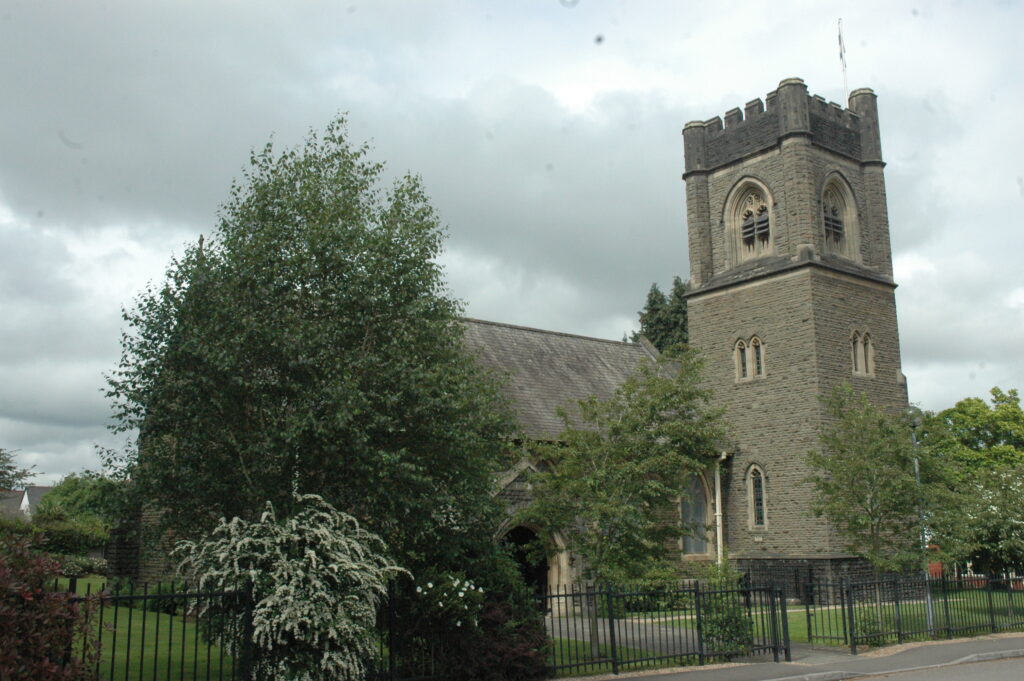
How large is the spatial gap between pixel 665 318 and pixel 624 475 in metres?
37.0

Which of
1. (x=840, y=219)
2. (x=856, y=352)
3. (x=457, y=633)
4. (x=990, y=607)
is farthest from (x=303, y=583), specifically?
(x=840, y=219)

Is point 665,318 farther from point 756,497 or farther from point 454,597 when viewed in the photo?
point 454,597

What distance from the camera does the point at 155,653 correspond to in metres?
10.5

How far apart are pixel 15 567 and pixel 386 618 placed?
192 inches

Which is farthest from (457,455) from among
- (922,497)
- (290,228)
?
(922,497)

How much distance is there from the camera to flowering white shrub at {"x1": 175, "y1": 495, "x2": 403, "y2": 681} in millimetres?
10516

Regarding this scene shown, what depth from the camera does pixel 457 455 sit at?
11.9 meters

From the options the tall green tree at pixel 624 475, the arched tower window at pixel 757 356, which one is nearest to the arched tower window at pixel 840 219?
the arched tower window at pixel 757 356

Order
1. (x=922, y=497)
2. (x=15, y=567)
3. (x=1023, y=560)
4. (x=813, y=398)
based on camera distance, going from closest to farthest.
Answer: (x=15, y=567) < (x=922, y=497) < (x=1023, y=560) < (x=813, y=398)

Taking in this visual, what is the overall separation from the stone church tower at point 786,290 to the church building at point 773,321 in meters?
0.05

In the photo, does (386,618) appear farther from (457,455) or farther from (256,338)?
(256,338)

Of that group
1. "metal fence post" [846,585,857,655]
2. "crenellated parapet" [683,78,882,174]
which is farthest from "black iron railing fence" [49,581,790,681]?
"crenellated parapet" [683,78,882,174]

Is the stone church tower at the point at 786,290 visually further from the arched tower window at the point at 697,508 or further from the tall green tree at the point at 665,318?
the tall green tree at the point at 665,318

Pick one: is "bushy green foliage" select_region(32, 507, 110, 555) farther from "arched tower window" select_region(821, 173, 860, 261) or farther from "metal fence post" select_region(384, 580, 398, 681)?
"arched tower window" select_region(821, 173, 860, 261)
